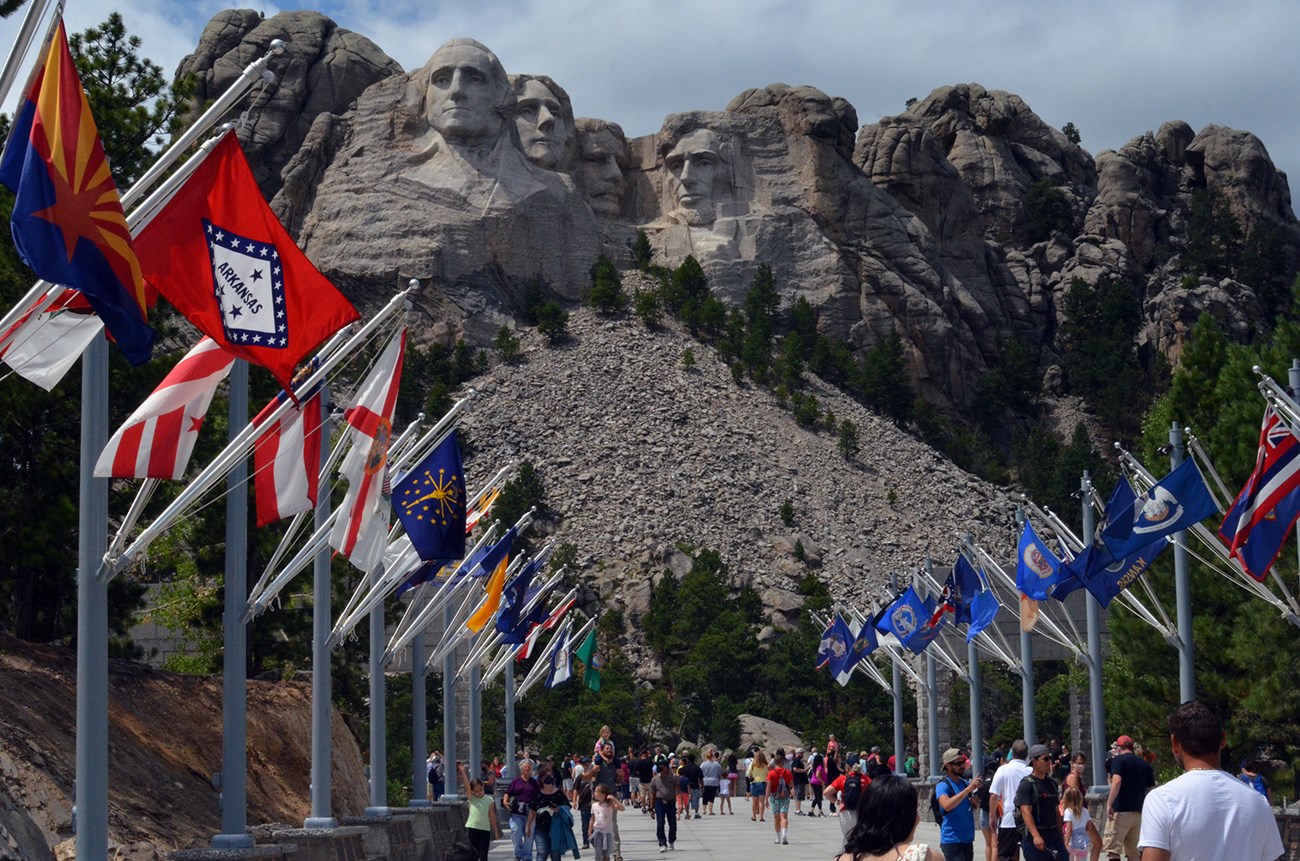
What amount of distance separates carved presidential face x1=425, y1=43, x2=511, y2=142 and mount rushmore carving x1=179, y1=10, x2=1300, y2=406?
0.14 m

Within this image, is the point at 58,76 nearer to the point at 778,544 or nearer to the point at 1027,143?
the point at 778,544

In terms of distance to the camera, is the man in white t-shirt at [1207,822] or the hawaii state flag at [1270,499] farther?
the hawaii state flag at [1270,499]

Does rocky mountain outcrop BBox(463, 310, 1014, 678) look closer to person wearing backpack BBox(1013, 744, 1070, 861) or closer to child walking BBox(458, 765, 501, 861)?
child walking BBox(458, 765, 501, 861)

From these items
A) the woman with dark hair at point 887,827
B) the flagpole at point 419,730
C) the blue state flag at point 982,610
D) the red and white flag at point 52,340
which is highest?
the red and white flag at point 52,340

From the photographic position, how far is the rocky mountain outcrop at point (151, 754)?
1641cm

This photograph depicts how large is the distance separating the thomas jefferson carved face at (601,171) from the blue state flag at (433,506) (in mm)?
117149

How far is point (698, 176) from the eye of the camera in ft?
442

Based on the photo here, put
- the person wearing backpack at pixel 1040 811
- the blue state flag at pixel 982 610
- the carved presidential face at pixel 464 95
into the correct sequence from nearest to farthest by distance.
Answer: the person wearing backpack at pixel 1040 811, the blue state flag at pixel 982 610, the carved presidential face at pixel 464 95

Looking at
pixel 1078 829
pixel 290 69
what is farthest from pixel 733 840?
pixel 290 69

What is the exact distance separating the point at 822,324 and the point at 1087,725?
83.8 m

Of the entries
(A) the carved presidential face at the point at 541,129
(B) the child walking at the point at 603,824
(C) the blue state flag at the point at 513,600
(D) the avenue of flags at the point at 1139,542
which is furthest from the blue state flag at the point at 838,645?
(A) the carved presidential face at the point at 541,129

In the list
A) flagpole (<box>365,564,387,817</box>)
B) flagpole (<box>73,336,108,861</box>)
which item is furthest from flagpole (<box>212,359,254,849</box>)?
flagpole (<box>365,564,387,817</box>)

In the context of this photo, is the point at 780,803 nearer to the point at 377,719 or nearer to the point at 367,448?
the point at 377,719

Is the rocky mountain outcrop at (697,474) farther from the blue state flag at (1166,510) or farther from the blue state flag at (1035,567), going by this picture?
the blue state flag at (1166,510)
